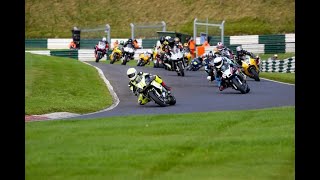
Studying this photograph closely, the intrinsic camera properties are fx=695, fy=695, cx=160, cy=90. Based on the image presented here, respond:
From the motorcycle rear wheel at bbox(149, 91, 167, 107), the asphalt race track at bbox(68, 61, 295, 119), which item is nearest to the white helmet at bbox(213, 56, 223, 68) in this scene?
the asphalt race track at bbox(68, 61, 295, 119)

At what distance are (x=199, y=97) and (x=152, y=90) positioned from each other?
1.72 metres

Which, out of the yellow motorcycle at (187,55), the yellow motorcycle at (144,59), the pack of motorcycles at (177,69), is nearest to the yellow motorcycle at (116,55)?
the pack of motorcycles at (177,69)

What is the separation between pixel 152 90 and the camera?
18312mm

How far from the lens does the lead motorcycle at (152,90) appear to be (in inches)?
714

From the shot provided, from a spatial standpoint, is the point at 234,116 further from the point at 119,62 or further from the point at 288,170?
the point at 119,62

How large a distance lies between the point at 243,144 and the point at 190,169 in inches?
64.5

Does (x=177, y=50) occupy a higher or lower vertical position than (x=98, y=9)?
lower

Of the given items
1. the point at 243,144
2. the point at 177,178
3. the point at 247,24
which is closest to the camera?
the point at 177,178

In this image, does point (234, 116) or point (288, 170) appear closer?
point (288, 170)

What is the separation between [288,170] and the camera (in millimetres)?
8352

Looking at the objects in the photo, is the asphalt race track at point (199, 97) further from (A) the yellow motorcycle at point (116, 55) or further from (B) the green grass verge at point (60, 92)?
(A) the yellow motorcycle at point (116, 55)

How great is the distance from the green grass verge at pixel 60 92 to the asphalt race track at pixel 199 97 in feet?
2.12

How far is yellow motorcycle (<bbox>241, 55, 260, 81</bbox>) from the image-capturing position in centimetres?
2486
